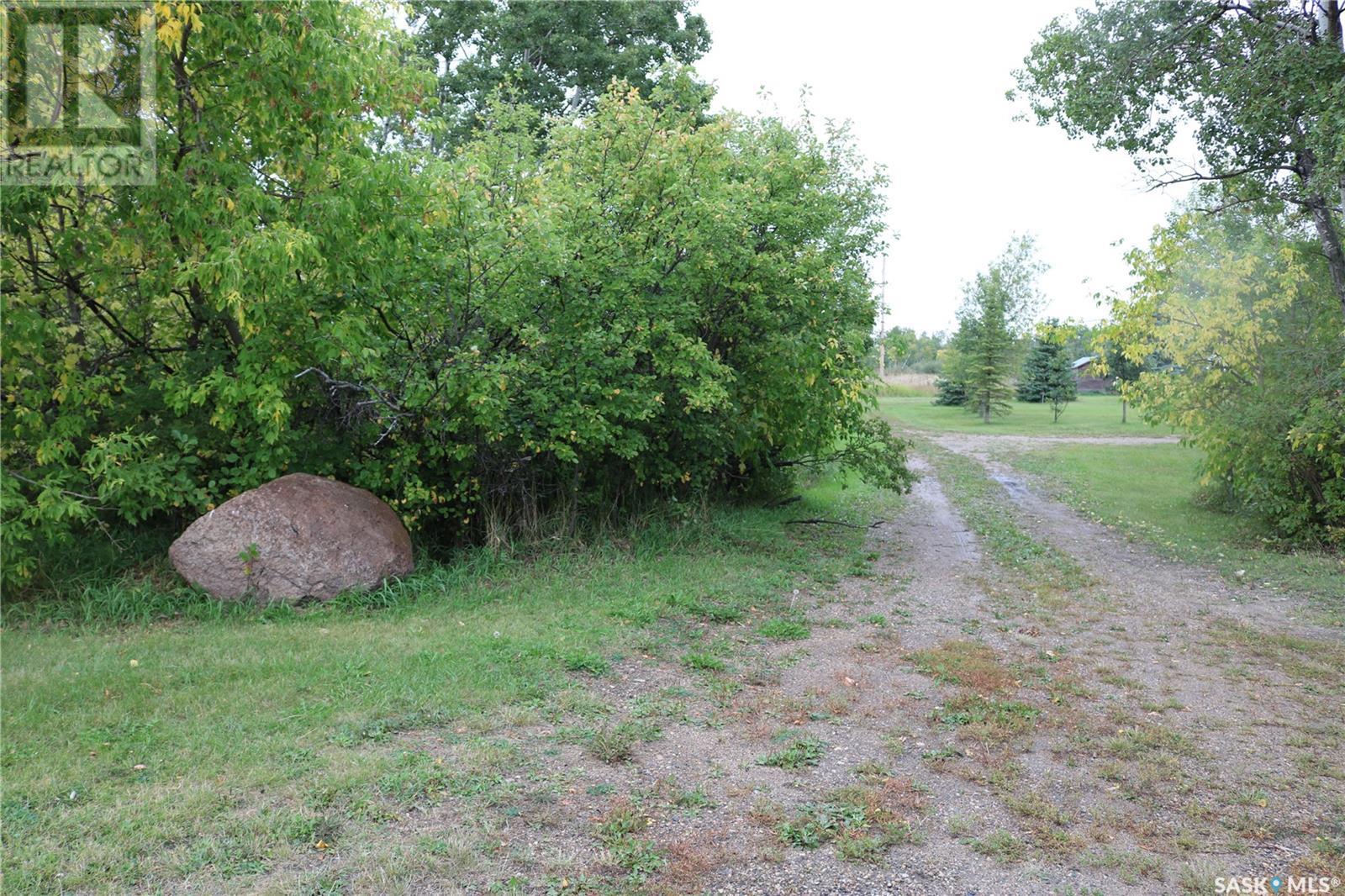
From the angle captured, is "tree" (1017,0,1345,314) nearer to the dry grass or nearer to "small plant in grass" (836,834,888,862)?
the dry grass

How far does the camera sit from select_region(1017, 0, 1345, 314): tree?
935 centimetres

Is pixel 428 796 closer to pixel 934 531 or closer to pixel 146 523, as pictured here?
pixel 146 523

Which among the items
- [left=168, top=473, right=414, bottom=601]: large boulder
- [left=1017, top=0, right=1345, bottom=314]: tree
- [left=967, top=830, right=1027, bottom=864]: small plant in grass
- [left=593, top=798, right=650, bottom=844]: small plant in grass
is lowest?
[left=593, top=798, right=650, bottom=844]: small plant in grass

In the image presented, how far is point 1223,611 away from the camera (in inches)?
323

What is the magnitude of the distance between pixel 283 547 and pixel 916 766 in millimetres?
5318

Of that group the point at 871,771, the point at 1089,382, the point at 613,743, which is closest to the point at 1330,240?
the point at 871,771

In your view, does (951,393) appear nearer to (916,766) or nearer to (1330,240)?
(1330,240)

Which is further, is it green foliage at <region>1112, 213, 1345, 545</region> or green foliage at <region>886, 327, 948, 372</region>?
green foliage at <region>886, 327, 948, 372</region>

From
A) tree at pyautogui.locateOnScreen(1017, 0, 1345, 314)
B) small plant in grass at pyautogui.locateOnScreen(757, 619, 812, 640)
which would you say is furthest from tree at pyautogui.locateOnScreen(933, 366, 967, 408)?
small plant in grass at pyautogui.locateOnScreen(757, 619, 812, 640)

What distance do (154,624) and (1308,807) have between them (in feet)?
24.9

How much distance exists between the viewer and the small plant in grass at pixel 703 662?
20.4ft

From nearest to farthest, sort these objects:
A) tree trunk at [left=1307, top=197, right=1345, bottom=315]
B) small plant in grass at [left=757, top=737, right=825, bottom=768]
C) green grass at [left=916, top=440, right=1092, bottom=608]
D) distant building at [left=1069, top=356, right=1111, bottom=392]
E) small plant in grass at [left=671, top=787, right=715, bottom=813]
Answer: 1. small plant in grass at [left=671, top=787, right=715, bottom=813]
2. small plant in grass at [left=757, top=737, right=825, bottom=768]
3. green grass at [left=916, top=440, right=1092, bottom=608]
4. tree trunk at [left=1307, top=197, right=1345, bottom=315]
5. distant building at [left=1069, top=356, right=1111, bottom=392]

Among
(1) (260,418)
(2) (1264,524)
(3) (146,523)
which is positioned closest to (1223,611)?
(2) (1264,524)

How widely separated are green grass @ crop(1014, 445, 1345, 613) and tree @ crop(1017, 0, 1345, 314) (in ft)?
11.1
